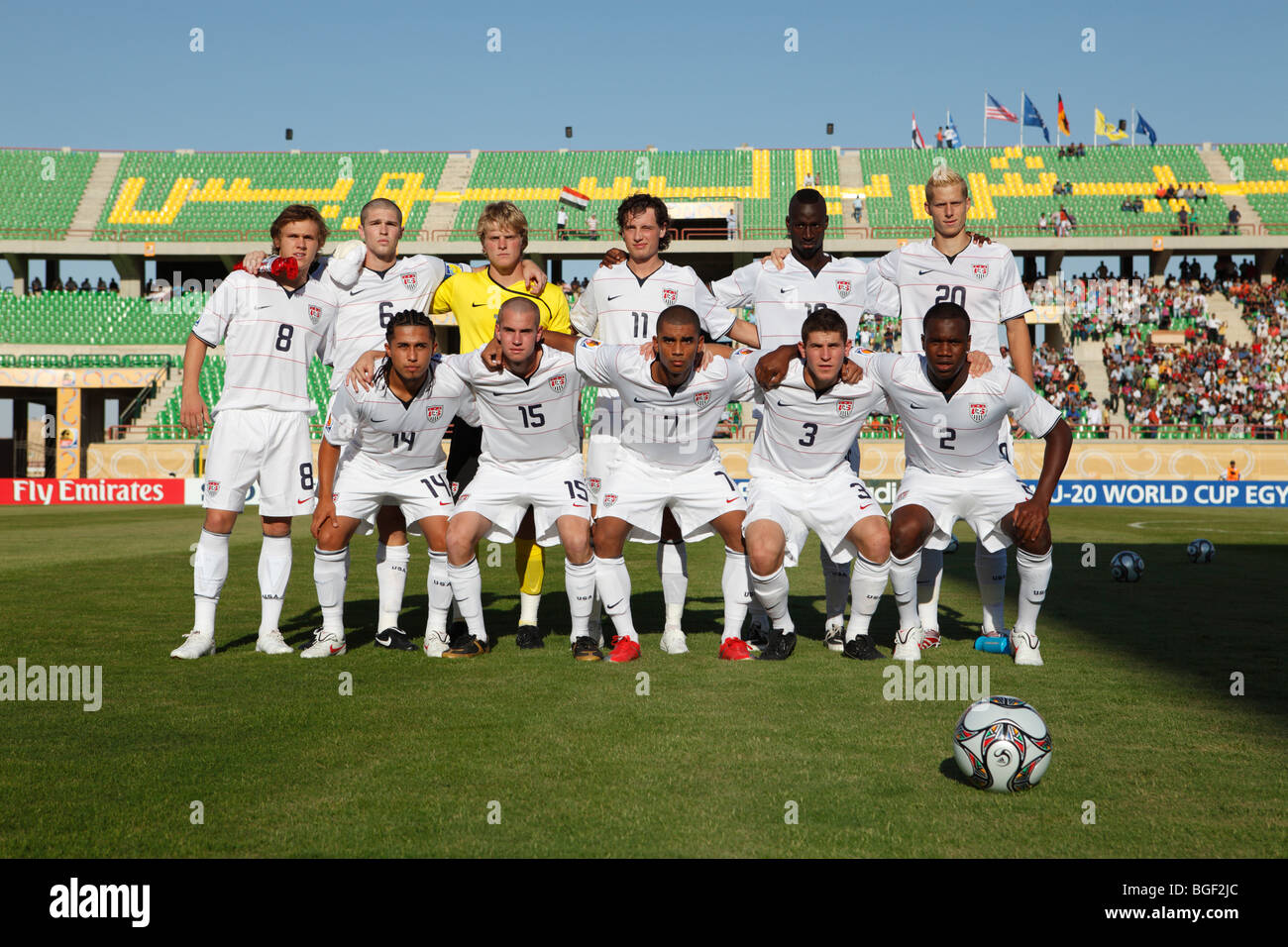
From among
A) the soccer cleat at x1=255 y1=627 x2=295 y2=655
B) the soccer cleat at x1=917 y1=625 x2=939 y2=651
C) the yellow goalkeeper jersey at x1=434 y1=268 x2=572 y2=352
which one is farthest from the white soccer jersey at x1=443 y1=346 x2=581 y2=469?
the soccer cleat at x1=917 y1=625 x2=939 y2=651

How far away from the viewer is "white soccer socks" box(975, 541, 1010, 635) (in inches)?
280

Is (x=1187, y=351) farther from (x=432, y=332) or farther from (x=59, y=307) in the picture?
(x=59, y=307)

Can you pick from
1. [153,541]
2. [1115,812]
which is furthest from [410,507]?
[153,541]

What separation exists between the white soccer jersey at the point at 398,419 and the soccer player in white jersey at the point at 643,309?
2.97ft

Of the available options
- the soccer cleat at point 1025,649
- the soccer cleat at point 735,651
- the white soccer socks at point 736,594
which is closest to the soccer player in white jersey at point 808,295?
the white soccer socks at point 736,594

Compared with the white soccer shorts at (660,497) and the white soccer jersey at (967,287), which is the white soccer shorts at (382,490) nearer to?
the white soccer shorts at (660,497)

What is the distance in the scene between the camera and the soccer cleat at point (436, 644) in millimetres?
6734

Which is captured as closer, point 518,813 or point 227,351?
point 518,813

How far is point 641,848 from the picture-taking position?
3.34m

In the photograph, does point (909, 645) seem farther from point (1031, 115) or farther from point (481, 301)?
point (1031, 115)

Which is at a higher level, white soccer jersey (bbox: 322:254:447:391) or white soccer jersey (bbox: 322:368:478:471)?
white soccer jersey (bbox: 322:254:447:391)

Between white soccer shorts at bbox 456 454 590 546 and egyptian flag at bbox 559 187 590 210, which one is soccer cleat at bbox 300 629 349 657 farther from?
egyptian flag at bbox 559 187 590 210

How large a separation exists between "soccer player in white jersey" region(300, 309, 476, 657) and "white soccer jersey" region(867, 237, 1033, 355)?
9.58 ft

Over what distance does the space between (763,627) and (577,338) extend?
2.20 metres
